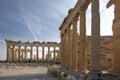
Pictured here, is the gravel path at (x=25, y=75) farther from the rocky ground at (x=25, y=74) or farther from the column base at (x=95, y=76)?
the column base at (x=95, y=76)

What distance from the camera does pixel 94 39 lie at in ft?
58.9

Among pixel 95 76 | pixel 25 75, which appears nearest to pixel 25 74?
pixel 25 75

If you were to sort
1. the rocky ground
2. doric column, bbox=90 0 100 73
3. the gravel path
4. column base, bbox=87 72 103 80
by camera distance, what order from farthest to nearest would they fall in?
the rocky ground < the gravel path < doric column, bbox=90 0 100 73 < column base, bbox=87 72 103 80

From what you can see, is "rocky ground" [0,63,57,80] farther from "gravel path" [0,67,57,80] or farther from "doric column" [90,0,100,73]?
"doric column" [90,0,100,73]

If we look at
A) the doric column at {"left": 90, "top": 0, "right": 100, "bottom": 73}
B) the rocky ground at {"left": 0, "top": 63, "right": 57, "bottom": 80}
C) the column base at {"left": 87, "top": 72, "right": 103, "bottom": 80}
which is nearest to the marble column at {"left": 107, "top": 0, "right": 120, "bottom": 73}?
the doric column at {"left": 90, "top": 0, "right": 100, "bottom": 73}

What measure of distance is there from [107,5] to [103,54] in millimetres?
11557

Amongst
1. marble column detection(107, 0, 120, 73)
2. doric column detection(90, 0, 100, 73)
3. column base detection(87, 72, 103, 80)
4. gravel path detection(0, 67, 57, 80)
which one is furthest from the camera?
gravel path detection(0, 67, 57, 80)

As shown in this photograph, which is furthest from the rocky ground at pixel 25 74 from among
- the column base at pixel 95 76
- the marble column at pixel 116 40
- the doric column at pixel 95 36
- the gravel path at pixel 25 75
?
A: the column base at pixel 95 76

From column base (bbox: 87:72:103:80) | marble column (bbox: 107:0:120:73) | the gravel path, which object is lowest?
the gravel path

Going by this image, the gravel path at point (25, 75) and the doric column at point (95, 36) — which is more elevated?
the doric column at point (95, 36)

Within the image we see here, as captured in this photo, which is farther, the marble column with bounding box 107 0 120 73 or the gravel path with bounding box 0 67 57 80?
the gravel path with bounding box 0 67 57 80

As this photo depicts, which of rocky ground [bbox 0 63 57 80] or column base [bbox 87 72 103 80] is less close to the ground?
column base [bbox 87 72 103 80]

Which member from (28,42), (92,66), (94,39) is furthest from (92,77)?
(28,42)

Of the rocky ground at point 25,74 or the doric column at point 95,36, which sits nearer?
the doric column at point 95,36
